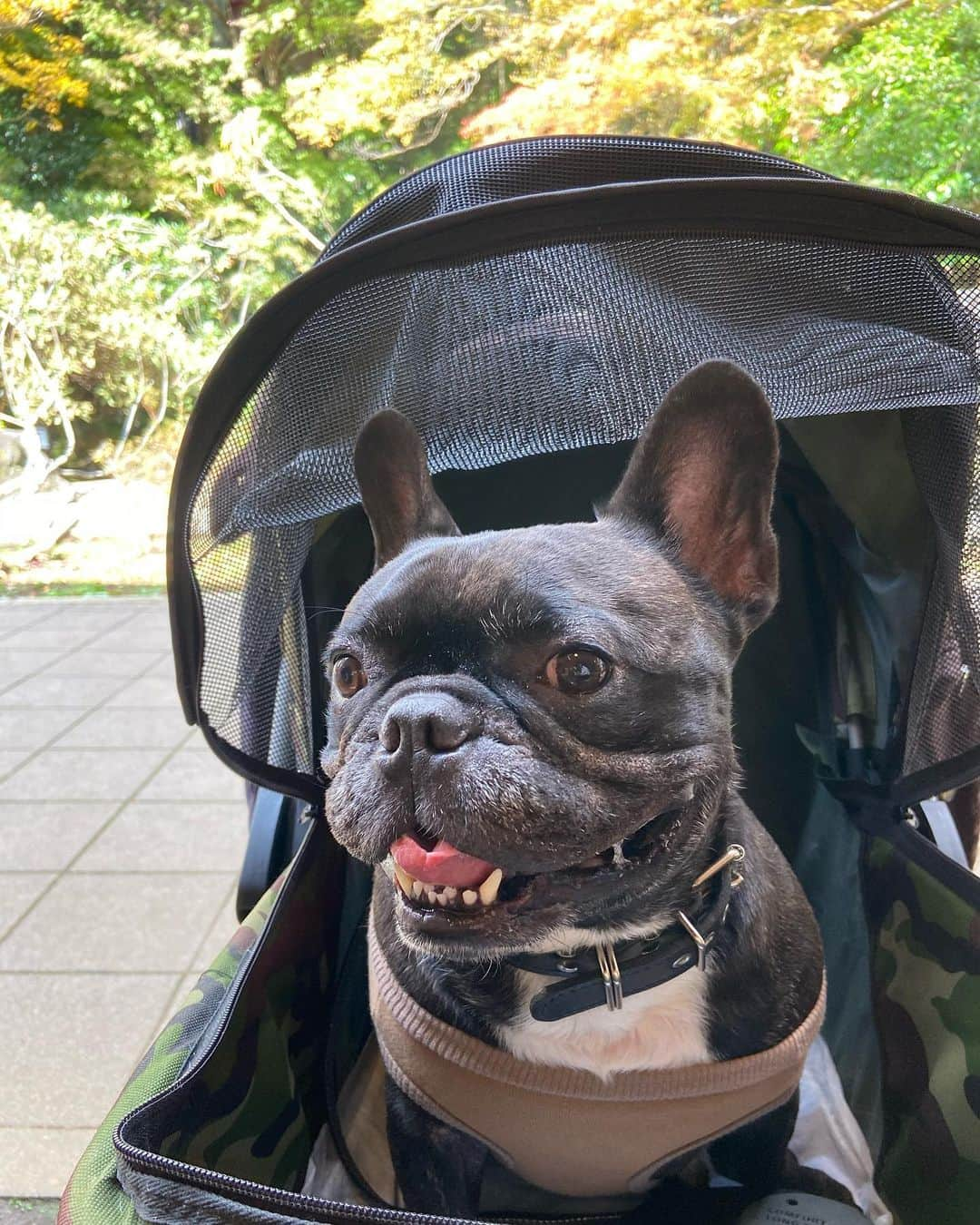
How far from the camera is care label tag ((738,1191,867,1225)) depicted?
1.11 metres

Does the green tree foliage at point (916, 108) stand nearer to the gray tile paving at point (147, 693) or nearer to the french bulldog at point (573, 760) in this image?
the gray tile paving at point (147, 693)

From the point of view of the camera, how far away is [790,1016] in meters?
1.09

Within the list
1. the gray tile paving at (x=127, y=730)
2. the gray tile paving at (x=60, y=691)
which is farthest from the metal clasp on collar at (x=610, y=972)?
the gray tile paving at (x=60, y=691)

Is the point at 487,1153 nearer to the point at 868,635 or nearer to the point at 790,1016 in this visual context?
the point at 790,1016

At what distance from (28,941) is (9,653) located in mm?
2619

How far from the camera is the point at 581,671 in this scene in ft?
→ 2.81

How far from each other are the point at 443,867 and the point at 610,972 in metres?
0.25

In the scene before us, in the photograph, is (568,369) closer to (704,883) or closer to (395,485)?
(395,485)

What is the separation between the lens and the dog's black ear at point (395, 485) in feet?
3.55

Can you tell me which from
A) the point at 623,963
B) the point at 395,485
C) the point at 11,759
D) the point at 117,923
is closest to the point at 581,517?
the point at 395,485

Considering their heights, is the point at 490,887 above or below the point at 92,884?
above

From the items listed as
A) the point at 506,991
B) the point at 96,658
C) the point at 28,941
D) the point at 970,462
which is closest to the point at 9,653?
the point at 96,658

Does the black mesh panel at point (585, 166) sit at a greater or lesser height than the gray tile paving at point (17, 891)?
greater

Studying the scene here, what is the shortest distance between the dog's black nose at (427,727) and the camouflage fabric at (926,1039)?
0.67 meters
